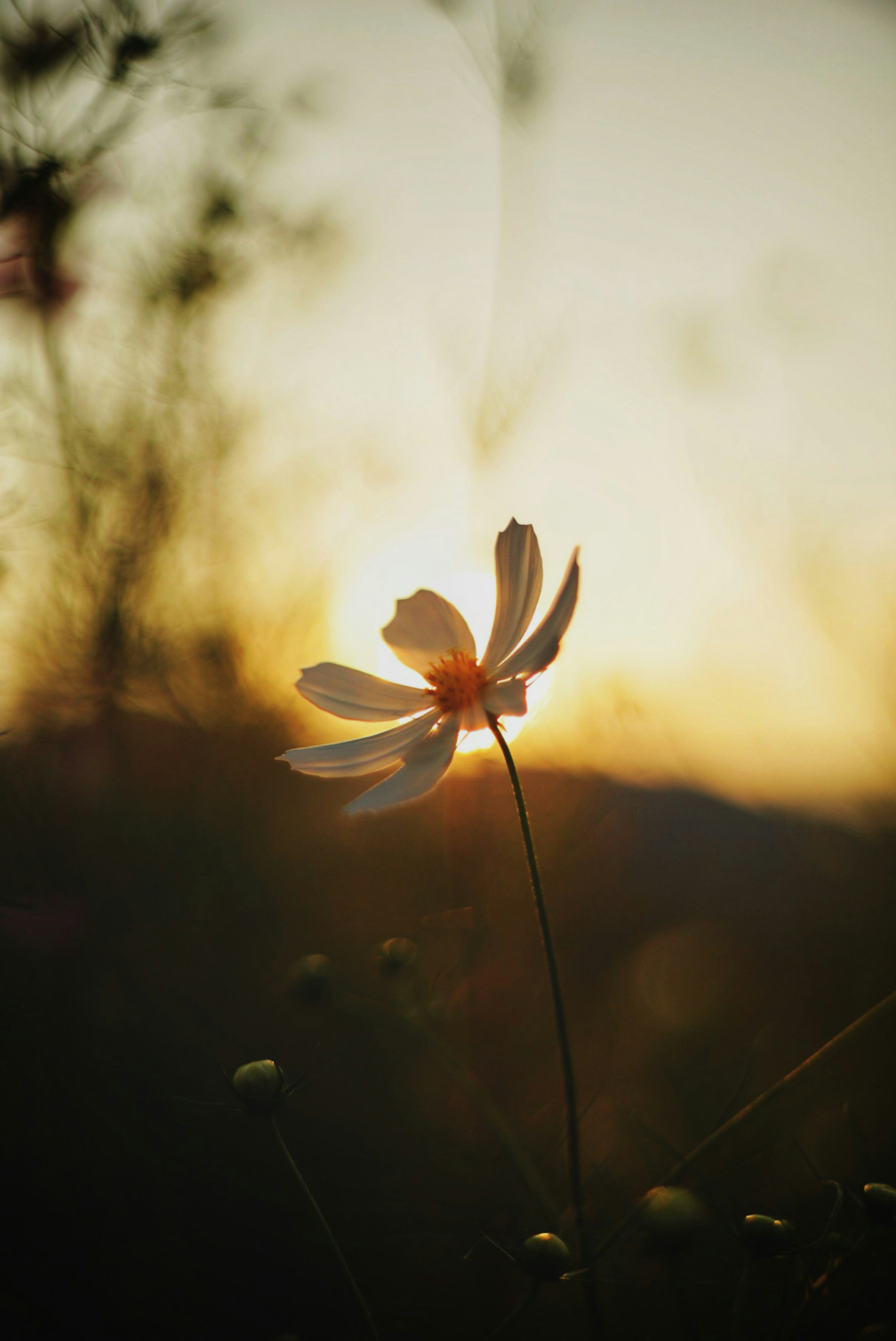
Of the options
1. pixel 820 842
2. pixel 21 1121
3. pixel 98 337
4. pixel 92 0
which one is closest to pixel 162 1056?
pixel 21 1121

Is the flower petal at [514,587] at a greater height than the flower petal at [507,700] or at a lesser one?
greater

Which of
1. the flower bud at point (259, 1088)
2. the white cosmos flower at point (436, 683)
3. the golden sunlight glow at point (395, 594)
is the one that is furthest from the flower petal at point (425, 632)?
the flower bud at point (259, 1088)

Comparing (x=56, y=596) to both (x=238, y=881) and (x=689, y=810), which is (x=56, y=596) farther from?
(x=689, y=810)

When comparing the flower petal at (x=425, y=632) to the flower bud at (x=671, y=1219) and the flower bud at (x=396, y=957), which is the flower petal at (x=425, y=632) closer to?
the flower bud at (x=396, y=957)

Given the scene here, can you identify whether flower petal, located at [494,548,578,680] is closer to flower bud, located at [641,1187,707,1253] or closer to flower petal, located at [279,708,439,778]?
flower petal, located at [279,708,439,778]

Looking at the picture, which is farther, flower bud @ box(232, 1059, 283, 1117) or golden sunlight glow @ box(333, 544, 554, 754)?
golden sunlight glow @ box(333, 544, 554, 754)

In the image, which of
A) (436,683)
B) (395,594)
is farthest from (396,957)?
(395,594)

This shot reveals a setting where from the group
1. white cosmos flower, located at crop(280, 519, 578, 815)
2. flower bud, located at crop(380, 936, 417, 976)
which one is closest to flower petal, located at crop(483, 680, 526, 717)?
white cosmos flower, located at crop(280, 519, 578, 815)
